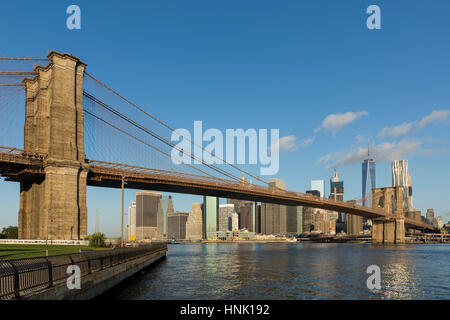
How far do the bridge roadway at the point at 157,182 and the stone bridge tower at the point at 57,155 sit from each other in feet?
6.26

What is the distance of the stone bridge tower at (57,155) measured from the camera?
50688mm

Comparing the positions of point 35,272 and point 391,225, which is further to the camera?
point 391,225

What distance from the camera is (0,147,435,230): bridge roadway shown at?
51.5 m

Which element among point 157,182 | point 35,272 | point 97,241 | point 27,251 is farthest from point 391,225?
point 35,272

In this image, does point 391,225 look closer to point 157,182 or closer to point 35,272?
point 157,182

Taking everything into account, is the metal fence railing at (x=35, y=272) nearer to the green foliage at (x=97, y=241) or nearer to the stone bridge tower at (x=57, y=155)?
the green foliage at (x=97, y=241)

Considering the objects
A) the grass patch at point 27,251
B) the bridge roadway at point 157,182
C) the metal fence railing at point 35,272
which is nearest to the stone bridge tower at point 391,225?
the bridge roadway at point 157,182

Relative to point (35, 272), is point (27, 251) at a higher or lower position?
lower

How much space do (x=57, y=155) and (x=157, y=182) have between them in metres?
20.3

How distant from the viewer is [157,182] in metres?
69.1

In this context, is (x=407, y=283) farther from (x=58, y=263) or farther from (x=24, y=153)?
(x=24, y=153)

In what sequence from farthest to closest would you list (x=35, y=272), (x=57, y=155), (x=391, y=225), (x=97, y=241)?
1. (x=391, y=225)
2. (x=57, y=155)
3. (x=97, y=241)
4. (x=35, y=272)

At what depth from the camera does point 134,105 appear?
73000 millimetres
